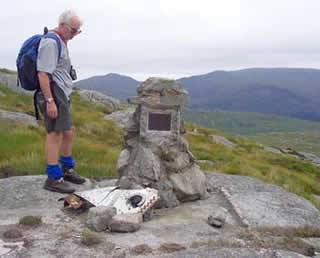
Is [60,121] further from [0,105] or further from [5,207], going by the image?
[0,105]

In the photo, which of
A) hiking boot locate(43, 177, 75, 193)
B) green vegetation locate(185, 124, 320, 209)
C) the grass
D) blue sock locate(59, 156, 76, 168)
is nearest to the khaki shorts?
blue sock locate(59, 156, 76, 168)

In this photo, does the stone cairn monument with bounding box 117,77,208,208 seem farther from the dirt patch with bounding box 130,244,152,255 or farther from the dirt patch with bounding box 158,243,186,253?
the dirt patch with bounding box 130,244,152,255

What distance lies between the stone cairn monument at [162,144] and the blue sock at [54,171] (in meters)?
1.29

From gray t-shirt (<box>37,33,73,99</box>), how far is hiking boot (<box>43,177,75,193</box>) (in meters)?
1.84

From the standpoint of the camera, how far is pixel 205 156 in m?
17.7

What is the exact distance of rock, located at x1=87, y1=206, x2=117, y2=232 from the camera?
6781 millimetres

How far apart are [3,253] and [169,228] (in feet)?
8.82

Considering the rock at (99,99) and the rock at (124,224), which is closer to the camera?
the rock at (124,224)

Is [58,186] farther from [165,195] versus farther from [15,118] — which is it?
[15,118]

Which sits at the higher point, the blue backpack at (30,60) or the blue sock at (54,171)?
the blue backpack at (30,60)

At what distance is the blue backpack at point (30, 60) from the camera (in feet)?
25.2

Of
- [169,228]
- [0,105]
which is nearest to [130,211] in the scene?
[169,228]

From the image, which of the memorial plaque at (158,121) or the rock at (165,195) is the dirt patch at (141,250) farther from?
the memorial plaque at (158,121)

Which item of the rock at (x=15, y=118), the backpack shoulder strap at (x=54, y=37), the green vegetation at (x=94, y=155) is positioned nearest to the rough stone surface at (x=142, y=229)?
the green vegetation at (x=94, y=155)
